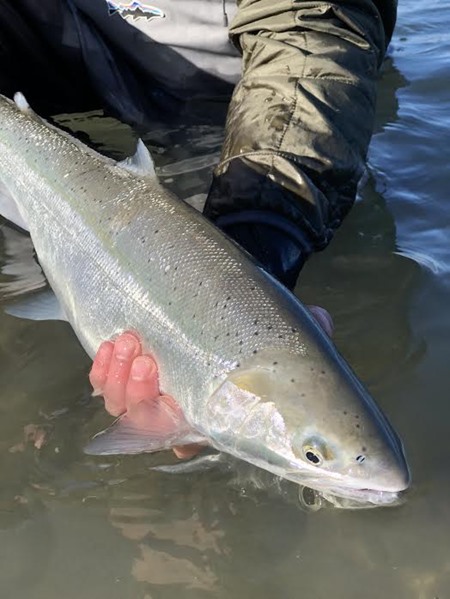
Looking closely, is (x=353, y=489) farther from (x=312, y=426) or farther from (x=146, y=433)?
(x=146, y=433)

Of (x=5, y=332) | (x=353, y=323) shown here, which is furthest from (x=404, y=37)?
(x=5, y=332)

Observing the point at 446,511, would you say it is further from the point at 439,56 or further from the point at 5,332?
the point at 439,56

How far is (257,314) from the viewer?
2.09m

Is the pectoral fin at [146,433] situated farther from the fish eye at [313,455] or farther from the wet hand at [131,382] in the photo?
the fish eye at [313,455]

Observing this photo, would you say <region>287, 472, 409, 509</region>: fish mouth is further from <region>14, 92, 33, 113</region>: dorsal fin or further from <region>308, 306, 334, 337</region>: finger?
<region>14, 92, 33, 113</region>: dorsal fin

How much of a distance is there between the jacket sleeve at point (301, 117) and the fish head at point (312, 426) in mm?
739

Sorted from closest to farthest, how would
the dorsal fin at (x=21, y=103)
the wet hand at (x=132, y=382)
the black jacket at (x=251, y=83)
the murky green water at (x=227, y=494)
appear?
the murky green water at (x=227, y=494) → the wet hand at (x=132, y=382) → the black jacket at (x=251, y=83) → the dorsal fin at (x=21, y=103)

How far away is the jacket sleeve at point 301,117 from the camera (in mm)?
2674

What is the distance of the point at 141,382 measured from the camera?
7.23ft

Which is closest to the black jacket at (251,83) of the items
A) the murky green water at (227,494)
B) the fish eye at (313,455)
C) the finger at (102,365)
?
the murky green water at (227,494)

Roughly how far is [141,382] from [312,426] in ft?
1.79

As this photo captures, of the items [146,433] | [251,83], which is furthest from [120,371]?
[251,83]

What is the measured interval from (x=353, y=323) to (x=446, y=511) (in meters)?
0.89

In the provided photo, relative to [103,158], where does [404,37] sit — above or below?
below
